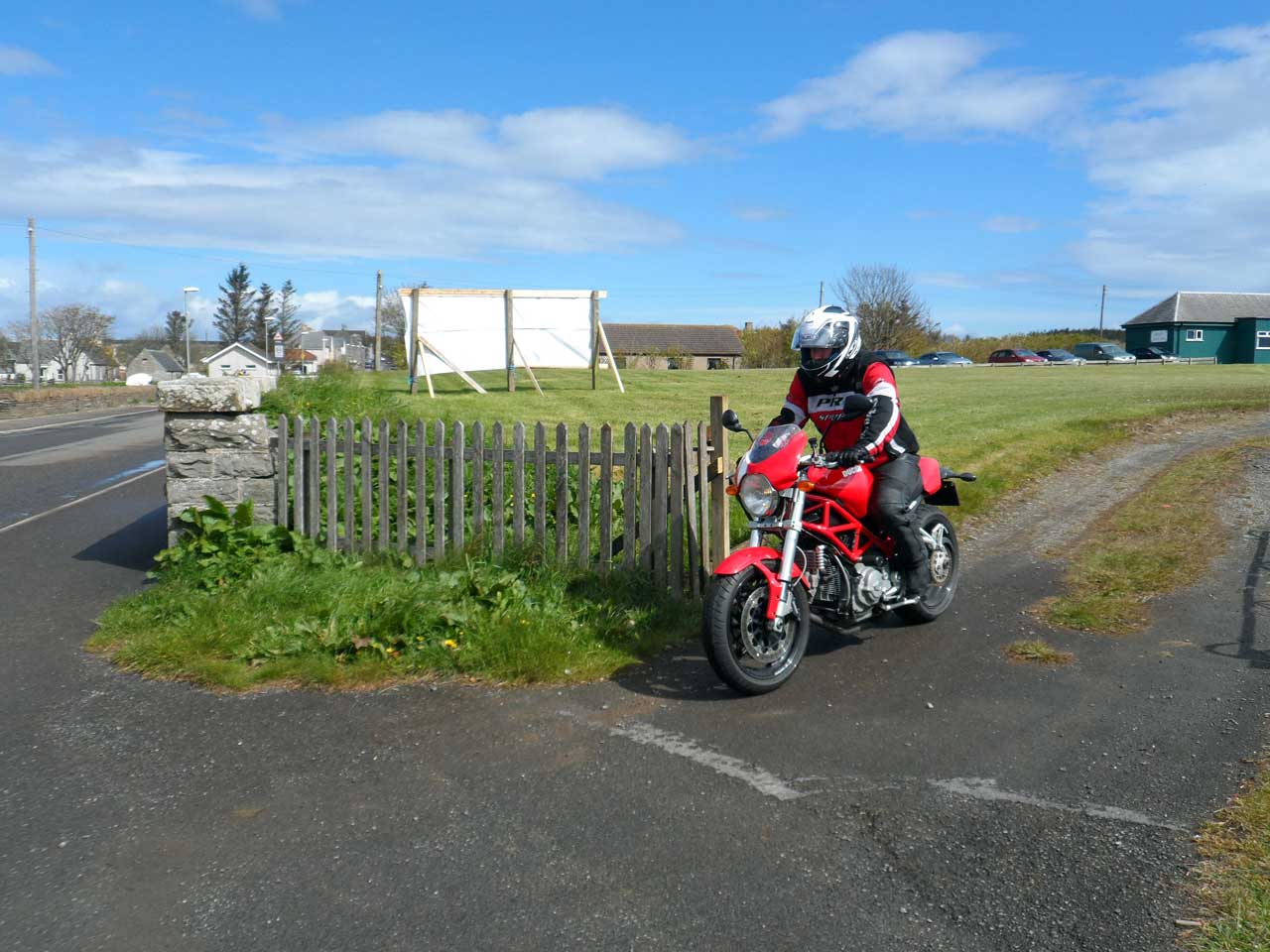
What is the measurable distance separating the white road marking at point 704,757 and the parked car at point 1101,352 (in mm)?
62176

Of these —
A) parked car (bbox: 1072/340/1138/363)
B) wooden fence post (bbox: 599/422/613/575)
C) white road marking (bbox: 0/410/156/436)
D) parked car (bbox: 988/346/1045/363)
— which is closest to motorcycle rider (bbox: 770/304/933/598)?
wooden fence post (bbox: 599/422/613/575)

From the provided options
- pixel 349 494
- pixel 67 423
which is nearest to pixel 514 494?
pixel 349 494

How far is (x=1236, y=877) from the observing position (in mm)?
3547

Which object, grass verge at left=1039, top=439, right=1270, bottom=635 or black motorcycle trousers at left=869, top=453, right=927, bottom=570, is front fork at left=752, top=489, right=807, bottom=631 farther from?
grass verge at left=1039, top=439, right=1270, bottom=635

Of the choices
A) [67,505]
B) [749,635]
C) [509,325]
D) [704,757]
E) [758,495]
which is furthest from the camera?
[509,325]

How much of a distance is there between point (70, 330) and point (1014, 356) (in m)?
70.9

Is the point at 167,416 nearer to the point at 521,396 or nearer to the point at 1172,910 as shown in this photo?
the point at 1172,910

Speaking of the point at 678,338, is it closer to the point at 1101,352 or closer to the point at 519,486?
the point at 1101,352

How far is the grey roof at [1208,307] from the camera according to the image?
6738 cm

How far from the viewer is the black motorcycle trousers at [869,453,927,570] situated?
629cm

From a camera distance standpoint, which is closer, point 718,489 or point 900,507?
point 900,507

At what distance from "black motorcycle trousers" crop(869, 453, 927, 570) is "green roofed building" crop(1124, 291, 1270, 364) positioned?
68.3m

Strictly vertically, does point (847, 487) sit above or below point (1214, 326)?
below

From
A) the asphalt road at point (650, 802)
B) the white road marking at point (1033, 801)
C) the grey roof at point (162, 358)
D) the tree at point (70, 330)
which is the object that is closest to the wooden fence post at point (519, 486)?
the asphalt road at point (650, 802)
